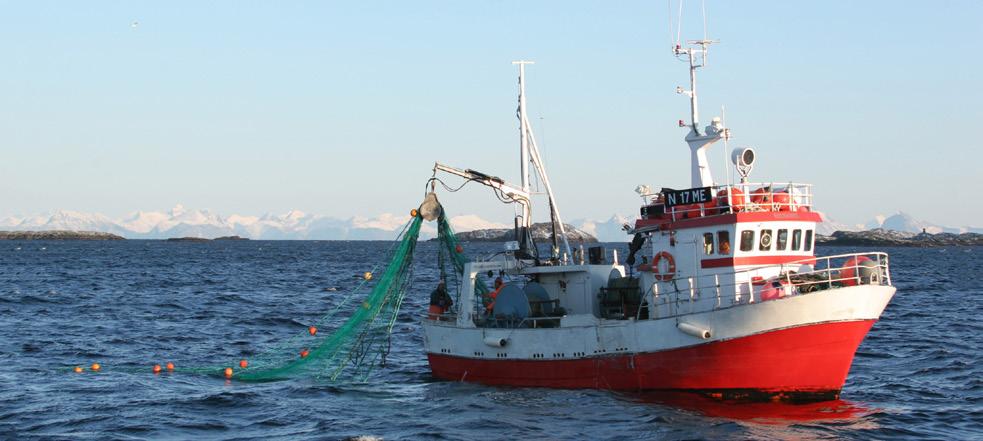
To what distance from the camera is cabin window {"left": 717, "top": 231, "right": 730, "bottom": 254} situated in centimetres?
2673

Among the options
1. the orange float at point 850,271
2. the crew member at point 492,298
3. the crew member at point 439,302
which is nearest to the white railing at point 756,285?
the orange float at point 850,271

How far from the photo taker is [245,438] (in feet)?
76.9

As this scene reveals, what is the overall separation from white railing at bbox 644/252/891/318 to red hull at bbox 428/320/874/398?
1011 mm

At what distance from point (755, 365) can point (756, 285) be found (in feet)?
7.69

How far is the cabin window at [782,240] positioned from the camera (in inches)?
1067

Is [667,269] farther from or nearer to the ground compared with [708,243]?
nearer to the ground

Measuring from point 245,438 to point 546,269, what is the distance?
10508 mm

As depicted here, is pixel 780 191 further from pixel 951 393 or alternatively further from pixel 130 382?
pixel 130 382

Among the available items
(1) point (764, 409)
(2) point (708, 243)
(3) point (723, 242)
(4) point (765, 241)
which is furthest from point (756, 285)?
(1) point (764, 409)

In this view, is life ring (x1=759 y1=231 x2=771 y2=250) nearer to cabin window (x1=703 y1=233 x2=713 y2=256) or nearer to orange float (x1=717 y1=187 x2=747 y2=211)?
orange float (x1=717 y1=187 x2=747 y2=211)

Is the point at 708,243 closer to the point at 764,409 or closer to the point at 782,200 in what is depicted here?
the point at 782,200

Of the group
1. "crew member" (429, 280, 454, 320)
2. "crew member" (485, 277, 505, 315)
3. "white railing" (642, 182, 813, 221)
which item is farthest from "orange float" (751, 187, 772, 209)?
"crew member" (429, 280, 454, 320)

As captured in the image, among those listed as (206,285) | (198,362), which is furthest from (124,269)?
(198,362)

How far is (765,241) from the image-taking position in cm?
2692
